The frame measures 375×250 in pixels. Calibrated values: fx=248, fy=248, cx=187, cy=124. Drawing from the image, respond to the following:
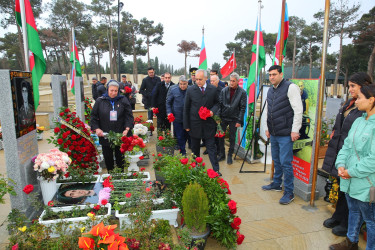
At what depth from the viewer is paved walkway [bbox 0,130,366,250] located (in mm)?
2814

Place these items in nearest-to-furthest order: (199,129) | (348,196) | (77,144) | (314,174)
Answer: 1. (348,196)
2. (314,174)
3. (77,144)
4. (199,129)

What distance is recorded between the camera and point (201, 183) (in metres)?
2.68

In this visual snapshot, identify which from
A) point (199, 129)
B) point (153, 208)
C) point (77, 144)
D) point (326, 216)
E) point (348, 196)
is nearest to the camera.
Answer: point (348, 196)

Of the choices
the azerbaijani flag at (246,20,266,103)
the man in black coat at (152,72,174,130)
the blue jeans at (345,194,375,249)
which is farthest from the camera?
the man in black coat at (152,72,174,130)

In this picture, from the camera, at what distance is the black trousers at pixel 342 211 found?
9.93ft

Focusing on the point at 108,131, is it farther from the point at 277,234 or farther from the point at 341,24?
the point at 341,24

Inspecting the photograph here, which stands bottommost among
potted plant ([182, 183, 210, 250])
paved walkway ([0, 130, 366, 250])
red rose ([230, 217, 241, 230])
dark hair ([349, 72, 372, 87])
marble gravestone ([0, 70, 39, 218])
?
paved walkway ([0, 130, 366, 250])

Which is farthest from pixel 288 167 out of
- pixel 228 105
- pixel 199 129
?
pixel 228 105

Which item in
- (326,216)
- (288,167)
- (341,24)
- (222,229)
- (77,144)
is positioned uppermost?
(341,24)

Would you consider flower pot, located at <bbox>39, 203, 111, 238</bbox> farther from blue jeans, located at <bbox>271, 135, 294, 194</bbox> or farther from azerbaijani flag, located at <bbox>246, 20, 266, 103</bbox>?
azerbaijani flag, located at <bbox>246, 20, 266, 103</bbox>

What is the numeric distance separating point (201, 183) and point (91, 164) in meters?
2.28

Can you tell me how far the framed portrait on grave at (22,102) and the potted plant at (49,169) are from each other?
401mm

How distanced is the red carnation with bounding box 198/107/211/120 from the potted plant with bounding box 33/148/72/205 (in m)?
A: 2.13

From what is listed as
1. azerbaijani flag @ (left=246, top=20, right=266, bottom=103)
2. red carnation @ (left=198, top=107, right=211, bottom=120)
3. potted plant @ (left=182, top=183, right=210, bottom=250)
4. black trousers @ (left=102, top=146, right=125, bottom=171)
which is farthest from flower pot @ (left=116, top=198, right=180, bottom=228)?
azerbaijani flag @ (left=246, top=20, right=266, bottom=103)
